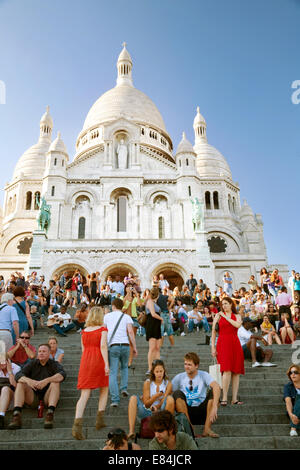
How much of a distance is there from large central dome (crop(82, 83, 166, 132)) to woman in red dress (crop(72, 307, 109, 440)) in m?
39.9

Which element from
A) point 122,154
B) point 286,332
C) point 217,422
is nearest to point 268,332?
point 286,332

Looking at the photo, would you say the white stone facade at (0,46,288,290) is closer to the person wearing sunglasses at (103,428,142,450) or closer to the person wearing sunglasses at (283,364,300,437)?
the person wearing sunglasses at (283,364,300,437)

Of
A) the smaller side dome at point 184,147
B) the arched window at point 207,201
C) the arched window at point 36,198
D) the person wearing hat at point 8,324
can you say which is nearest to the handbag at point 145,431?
the person wearing hat at point 8,324

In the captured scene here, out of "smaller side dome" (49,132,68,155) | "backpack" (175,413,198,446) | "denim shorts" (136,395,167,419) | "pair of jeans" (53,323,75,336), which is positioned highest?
"smaller side dome" (49,132,68,155)

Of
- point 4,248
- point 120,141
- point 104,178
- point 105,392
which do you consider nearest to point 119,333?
point 105,392

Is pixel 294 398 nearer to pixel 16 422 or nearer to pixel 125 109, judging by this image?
pixel 16 422

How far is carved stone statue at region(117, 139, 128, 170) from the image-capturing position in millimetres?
32891

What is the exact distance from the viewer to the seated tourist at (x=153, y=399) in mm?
5668

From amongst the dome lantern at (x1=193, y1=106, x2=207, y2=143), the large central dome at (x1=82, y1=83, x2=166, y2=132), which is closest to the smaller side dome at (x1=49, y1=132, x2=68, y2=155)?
the large central dome at (x1=82, y1=83, x2=166, y2=132)

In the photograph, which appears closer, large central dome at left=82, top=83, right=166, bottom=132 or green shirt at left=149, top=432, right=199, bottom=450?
green shirt at left=149, top=432, right=199, bottom=450

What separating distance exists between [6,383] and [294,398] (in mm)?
4522

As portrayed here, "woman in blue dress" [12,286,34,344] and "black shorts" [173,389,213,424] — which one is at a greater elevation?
"woman in blue dress" [12,286,34,344]

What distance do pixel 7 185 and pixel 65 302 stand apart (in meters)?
28.6

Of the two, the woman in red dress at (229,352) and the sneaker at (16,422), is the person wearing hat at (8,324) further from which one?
the woman in red dress at (229,352)
